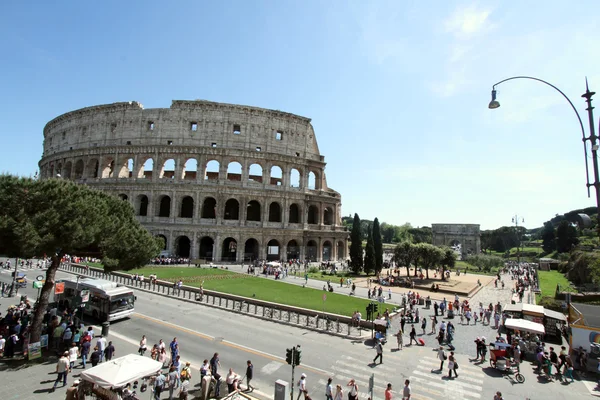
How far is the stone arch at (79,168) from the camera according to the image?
168 ft

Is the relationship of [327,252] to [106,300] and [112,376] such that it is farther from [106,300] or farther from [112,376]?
[112,376]

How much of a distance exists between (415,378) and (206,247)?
39.8 m

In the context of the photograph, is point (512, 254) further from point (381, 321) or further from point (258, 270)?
point (381, 321)

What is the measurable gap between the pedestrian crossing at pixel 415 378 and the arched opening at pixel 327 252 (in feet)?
123

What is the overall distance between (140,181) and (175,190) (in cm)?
547

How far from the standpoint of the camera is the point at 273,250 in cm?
4506

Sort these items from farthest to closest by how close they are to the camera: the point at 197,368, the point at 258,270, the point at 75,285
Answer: the point at 258,270, the point at 75,285, the point at 197,368

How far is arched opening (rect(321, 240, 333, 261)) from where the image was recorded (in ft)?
173

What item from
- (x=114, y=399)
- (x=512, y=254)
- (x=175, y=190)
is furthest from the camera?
(x=512, y=254)

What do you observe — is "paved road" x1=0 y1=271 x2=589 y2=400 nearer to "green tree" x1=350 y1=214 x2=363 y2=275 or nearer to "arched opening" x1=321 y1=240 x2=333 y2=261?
"green tree" x1=350 y1=214 x2=363 y2=275

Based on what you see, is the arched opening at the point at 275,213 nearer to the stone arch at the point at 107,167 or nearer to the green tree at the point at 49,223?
the stone arch at the point at 107,167

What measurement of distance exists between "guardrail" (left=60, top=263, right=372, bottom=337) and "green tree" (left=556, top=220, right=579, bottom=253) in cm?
8588

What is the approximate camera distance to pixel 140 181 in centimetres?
4594

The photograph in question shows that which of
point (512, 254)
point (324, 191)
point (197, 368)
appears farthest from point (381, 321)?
point (512, 254)
